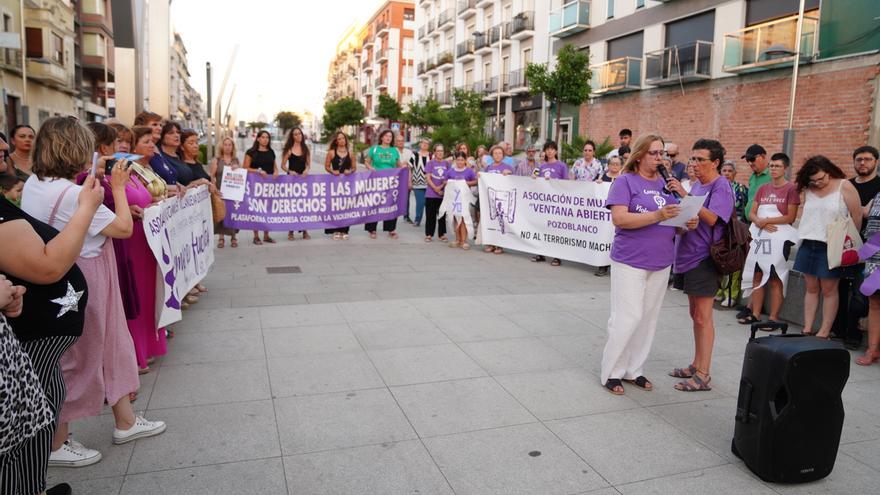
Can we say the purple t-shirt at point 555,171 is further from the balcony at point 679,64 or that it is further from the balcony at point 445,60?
the balcony at point 445,60

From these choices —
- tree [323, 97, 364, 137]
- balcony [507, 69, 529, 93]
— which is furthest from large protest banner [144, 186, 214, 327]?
tree [323, 97, 364, 137]

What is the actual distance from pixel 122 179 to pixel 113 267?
0.50 m

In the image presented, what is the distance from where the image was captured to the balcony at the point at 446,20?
165 feet

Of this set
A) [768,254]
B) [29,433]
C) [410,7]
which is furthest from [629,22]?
[410,7]

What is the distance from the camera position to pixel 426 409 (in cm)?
407

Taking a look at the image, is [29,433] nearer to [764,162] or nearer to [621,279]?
[621,279]

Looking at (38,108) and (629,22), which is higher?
(629,22)

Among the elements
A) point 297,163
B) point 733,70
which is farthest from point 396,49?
point 297,163

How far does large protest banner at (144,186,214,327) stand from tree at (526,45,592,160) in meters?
17.2

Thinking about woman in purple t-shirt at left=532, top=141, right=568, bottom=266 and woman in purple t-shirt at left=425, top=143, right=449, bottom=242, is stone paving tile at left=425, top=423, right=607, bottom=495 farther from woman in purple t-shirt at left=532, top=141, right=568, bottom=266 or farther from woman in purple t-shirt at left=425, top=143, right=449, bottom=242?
woman in purple t-shirt at left=425, top=143, right=449, bottom=242

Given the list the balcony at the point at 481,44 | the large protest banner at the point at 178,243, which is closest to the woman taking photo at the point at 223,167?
the large protest banner at the point at 178,243

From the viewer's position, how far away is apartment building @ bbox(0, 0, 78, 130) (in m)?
30.0

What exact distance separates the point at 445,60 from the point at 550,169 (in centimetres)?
4285

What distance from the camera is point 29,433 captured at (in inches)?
83.0
